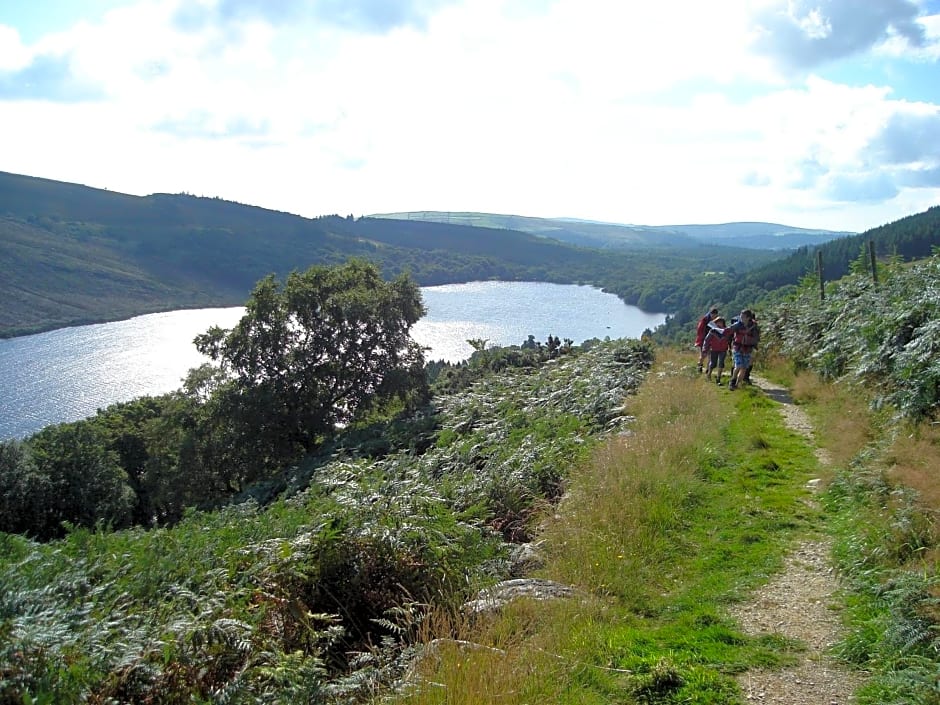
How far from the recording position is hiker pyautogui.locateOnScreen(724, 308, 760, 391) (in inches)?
561

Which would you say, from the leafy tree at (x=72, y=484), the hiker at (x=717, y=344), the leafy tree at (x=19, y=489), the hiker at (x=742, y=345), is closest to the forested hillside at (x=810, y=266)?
the hiker at (x=717, y=344)

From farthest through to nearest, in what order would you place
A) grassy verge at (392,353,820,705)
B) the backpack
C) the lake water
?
the lake water, the backpack, grassy verge at (392,353,820,705)

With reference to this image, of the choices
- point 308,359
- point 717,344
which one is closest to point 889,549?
point 717,344

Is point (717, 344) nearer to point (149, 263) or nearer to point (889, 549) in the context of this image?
point (889, 549)

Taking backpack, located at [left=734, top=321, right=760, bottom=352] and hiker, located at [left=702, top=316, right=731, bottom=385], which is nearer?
backpack, located at [left=734, top=321, right=760, bottom=352]

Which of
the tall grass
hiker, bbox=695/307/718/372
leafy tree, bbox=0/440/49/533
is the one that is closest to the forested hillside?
hiker, bbox=695/307/718/372

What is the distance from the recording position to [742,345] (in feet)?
46.7

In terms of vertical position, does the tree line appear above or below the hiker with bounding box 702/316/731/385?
below

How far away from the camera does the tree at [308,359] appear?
28109mm

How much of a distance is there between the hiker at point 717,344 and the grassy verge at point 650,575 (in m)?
4.84

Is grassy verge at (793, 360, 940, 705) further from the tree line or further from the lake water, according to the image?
the lake water

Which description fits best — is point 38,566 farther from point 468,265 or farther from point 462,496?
point 468,265

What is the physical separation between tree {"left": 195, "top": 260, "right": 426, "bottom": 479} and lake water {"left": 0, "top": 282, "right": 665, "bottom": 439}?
1381 cm

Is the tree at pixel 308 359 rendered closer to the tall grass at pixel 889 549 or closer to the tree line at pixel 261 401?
the tree line at pixel 261 401
